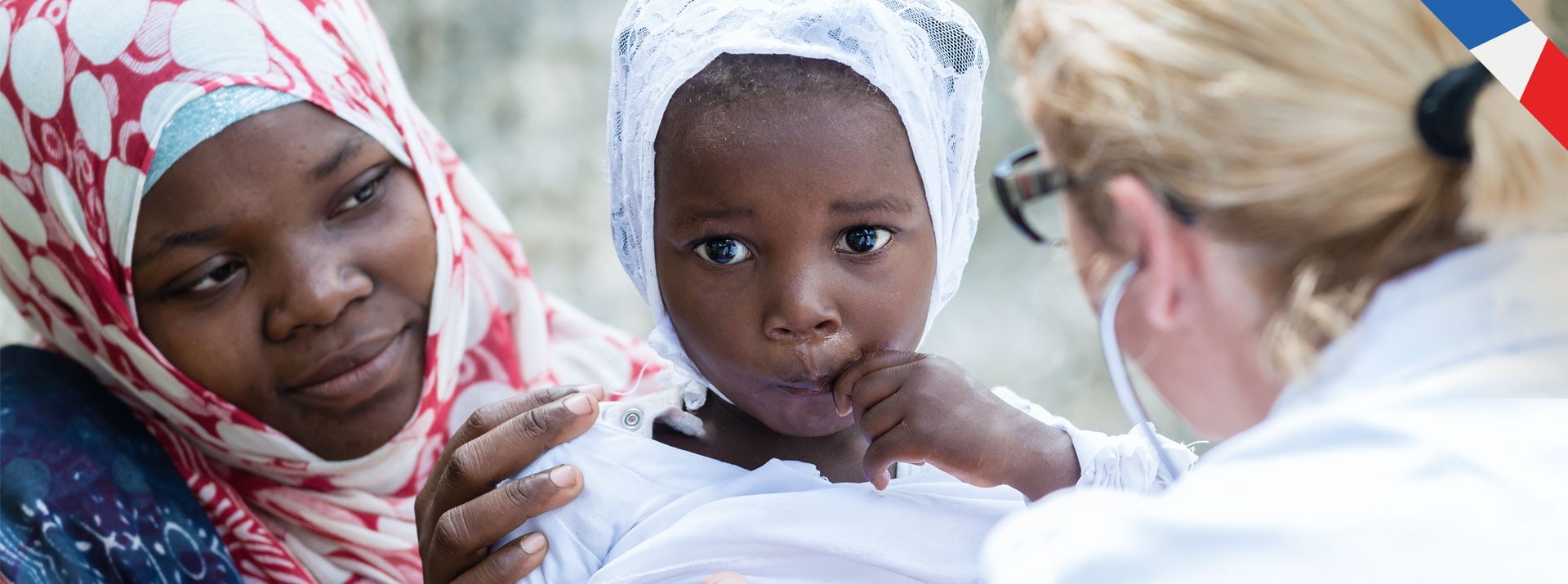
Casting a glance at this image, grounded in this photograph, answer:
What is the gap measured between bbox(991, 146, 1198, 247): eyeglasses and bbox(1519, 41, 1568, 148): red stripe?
0.40 m

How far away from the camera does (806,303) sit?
1.79 metres

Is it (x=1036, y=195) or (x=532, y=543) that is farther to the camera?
(x=532, y=543)

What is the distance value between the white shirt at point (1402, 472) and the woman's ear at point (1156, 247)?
0.57 feet

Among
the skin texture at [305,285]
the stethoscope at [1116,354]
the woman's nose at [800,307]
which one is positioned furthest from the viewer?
the skin texture at [305,285]

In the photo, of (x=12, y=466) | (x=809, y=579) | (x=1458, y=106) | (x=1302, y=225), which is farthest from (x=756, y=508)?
(x=12, y=466)

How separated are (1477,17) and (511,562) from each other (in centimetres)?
149

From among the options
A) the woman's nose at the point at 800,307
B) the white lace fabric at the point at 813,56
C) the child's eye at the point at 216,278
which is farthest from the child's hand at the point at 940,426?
the child's eye at the point at 216,278

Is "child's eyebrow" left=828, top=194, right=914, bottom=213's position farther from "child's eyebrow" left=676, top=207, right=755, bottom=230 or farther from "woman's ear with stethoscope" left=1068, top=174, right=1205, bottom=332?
"woman's ear with stethoscope" left=1068, top=174, right=1205, bottom=332

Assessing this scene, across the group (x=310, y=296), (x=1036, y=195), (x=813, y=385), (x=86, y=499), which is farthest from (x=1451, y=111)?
(x=86, y=499)

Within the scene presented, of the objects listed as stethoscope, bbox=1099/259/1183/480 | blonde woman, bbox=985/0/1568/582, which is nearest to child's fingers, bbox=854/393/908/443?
stethoscope, bbox=1099/259/1183/480

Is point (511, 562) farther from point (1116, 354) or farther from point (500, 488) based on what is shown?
point (1116, 354)

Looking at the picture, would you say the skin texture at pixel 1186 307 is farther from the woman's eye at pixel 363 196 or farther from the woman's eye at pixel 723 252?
the woman's eye at pixel 363 196

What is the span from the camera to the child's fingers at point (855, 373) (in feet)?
6.21

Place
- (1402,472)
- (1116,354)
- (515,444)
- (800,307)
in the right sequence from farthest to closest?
(515,444) < (800,307) < (1116,354) < (1402,472)
